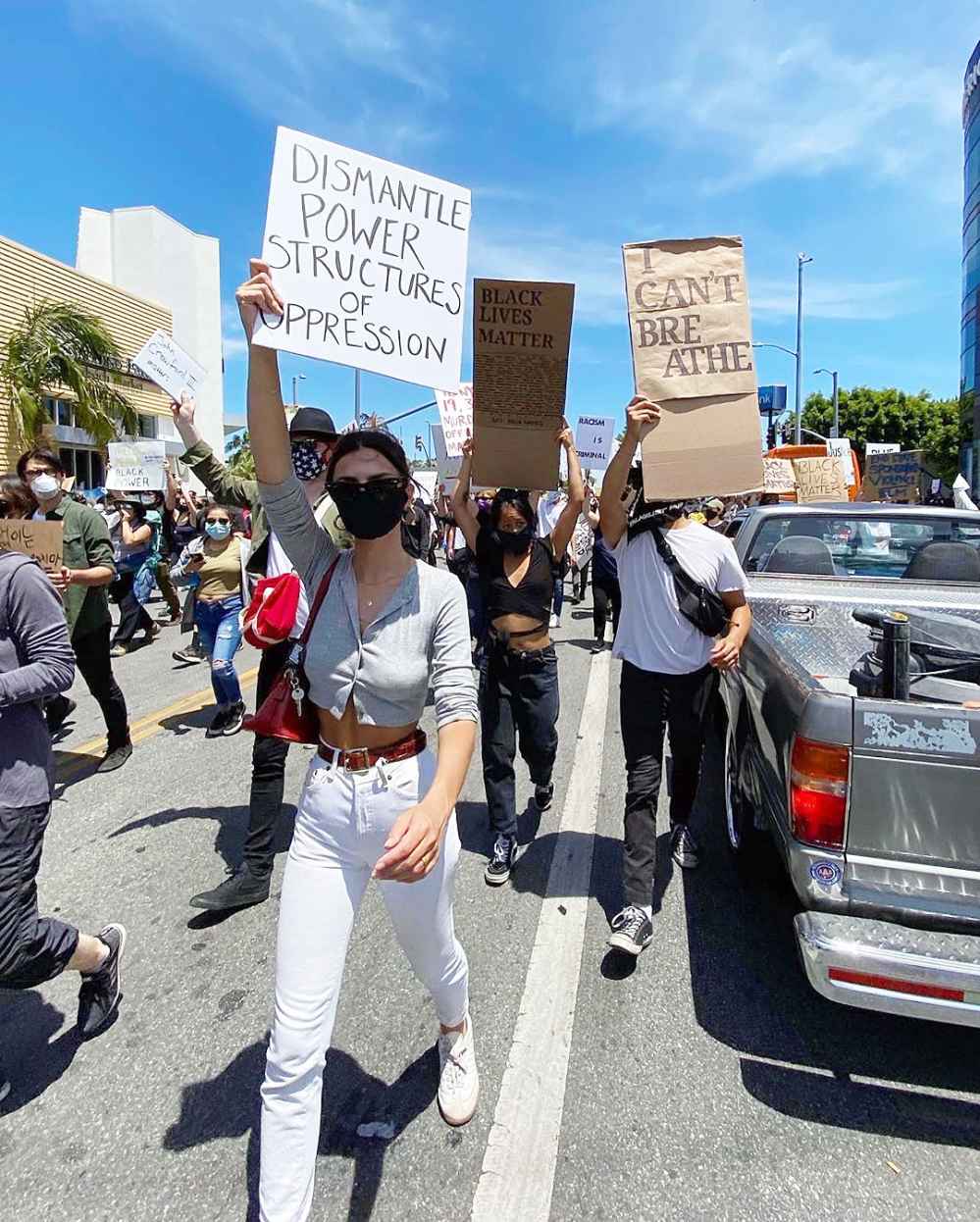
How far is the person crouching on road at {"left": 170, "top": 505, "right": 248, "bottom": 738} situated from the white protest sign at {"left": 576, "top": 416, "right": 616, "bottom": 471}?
4270 mm

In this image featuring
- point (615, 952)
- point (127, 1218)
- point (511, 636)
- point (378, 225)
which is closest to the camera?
point (127, 1218)

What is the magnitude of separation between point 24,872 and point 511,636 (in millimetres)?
2310

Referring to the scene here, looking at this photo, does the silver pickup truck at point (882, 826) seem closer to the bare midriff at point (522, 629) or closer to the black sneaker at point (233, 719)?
the bare midriff at point (522, 629)

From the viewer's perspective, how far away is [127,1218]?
199cm

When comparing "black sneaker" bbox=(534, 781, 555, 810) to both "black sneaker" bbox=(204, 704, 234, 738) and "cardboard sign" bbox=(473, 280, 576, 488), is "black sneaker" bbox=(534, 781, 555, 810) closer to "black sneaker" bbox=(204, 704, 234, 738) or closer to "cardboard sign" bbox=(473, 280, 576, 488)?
"cardboard sign" bbox=(473, 280, 576, 488)

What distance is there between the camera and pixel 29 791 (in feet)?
7.91

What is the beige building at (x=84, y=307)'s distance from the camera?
22.2 m

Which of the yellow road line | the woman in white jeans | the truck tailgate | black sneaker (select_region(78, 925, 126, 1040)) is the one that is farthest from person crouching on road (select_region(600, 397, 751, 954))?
the yellow road line

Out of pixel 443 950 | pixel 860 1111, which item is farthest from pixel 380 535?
pixel 860 1111

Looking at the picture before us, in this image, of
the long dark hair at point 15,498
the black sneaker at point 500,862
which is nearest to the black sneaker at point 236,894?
the black sneaker at point 500,862

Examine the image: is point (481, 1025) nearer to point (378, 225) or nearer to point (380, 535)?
point (380, 535)

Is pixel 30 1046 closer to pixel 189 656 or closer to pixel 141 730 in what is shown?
pixel 141 730

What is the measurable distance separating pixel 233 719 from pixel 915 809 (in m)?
5.13

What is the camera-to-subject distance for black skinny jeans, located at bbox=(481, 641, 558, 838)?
3904mm
